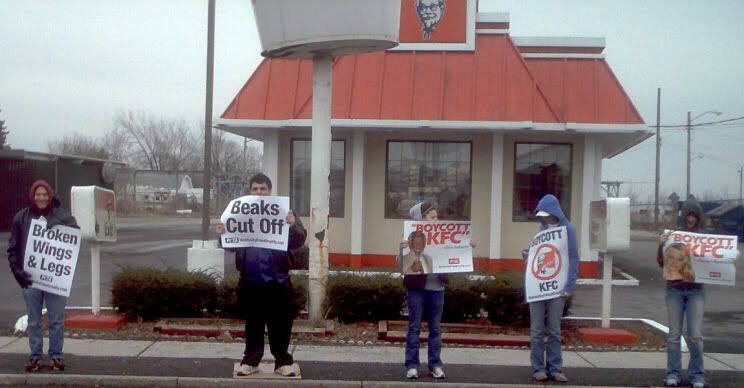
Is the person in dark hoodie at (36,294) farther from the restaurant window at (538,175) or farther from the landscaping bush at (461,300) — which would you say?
the restaurant window at (538,175)

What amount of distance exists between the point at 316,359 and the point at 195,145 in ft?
245

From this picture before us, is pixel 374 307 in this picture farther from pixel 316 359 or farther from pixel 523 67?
pixel 523 67

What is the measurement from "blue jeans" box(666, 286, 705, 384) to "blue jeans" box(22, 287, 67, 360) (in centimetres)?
645

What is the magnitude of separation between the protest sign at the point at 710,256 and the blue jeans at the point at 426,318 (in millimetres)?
2526

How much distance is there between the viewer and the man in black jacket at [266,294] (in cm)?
741

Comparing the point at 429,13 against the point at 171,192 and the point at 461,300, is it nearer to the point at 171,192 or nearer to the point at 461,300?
the point at 461,300

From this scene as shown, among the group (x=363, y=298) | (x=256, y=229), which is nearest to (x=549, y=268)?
(x=256, y=229)

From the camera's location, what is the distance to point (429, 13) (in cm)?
1714

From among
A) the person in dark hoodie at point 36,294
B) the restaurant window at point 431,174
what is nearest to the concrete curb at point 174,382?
the person in dark hoodie at point 36,294

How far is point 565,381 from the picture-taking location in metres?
7.70

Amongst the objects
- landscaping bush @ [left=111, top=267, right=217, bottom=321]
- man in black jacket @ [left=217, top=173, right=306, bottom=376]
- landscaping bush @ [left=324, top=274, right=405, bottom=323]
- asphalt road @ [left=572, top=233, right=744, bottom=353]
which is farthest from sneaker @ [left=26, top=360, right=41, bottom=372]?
asphalt road @ [left=572, top=233, right=744, bottom=353]

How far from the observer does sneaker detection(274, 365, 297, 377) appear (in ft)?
25.1

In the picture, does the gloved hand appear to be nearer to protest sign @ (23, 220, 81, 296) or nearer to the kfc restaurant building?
protest sign @ (23, 220, 81, 296)

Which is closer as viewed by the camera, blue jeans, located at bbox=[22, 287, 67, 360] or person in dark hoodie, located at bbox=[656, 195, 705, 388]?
person in dark hoodie, located at bbox=[656, 195, 705, 388]
